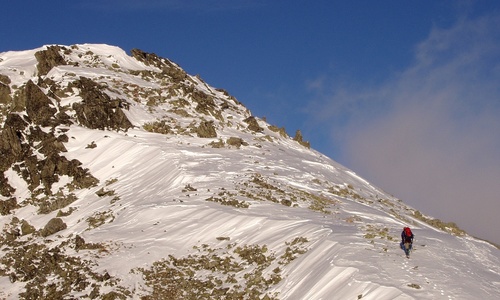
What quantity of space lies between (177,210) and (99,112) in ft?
63.1

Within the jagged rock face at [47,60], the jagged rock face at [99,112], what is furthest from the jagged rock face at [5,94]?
the jagged rock face at [99,112]

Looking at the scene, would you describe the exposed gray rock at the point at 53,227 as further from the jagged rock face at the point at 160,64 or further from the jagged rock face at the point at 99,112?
the jagged rock face at the point at 160,64

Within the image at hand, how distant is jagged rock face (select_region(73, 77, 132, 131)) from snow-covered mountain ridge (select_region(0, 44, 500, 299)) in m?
0.14

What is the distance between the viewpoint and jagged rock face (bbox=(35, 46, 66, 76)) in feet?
185

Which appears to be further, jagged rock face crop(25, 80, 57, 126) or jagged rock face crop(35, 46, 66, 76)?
jagged rock face crop(35, 46, 66, 76)

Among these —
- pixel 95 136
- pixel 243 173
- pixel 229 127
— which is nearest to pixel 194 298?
pixel 243 173

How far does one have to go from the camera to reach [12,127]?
140ft

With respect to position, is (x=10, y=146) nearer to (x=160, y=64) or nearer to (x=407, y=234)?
(x=160, y=64)

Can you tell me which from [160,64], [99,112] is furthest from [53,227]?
[160,64]

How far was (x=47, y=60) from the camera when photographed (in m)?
57.5

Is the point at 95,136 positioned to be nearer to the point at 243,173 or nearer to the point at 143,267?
the point at 243,173

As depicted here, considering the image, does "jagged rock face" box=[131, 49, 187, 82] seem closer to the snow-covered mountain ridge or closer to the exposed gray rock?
the snow-covered mountain ridge

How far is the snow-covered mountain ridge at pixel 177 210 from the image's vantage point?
21438mm

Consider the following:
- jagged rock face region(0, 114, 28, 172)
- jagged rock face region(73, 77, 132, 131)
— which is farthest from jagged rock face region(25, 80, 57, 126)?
jagged rock face region(0, 114, 28, 172)
